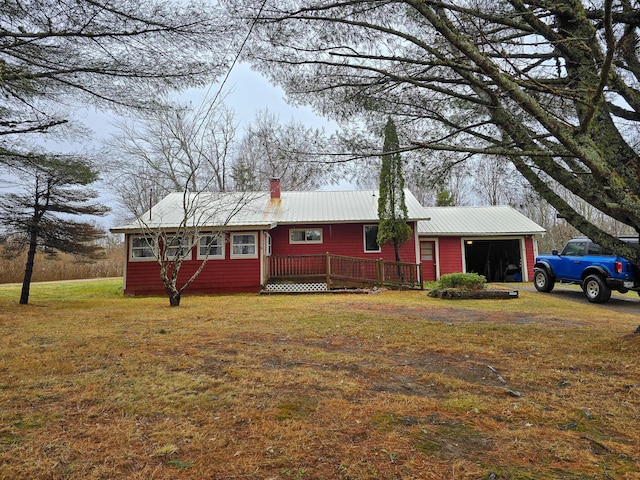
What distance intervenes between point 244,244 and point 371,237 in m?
5.51

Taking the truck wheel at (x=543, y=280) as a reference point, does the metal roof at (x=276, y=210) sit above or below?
above

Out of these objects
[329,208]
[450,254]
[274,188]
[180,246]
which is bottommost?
[450,254]

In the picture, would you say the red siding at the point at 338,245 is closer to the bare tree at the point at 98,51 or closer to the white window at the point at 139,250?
the white window at the point at 139,250

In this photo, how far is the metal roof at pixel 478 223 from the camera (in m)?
15.9

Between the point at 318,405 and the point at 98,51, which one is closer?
the point at 318,405

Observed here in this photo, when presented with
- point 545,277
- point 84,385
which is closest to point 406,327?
point 84,385

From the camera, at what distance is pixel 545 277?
12.0 metres

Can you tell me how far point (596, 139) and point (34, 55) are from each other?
7.06 metres

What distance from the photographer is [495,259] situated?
19.1 m

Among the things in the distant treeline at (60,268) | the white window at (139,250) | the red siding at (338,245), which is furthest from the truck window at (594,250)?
the distant treeline at (60,268)

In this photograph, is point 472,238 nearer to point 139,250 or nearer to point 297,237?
point 297,237

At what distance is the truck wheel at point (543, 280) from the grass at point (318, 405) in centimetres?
809

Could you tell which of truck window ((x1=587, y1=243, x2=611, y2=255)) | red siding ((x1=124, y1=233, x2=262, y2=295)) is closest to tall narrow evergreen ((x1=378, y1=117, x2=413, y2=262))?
red siding ((x1=124, y1=233, x2=262, y2=295))

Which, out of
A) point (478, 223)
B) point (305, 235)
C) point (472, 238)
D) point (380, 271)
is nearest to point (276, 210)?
point (305, 235)
